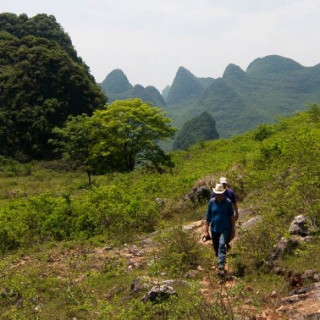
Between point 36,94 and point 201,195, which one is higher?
Result: point 36,94

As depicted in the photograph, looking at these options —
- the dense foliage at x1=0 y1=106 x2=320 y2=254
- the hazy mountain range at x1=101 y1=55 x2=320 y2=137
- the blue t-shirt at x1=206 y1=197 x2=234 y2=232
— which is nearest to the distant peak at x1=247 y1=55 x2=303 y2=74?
the hazy mountain range at x1=101 y1=55 x2=320 y2=137

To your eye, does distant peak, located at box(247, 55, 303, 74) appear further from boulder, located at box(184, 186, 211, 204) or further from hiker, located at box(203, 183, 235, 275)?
hiker, located at box(203, 183, 235, 275)

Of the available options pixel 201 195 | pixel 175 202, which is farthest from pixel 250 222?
pixel 175 202

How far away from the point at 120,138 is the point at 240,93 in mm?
131205

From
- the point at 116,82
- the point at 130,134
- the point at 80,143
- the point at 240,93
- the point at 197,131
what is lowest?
the point at 197,131

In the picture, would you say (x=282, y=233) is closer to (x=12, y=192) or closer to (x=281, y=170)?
(x=281, y=170)

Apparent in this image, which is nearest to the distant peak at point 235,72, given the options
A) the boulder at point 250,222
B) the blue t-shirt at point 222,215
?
the boulder at point 250,222

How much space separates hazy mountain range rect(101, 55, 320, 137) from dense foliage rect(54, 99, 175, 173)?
97985 mm

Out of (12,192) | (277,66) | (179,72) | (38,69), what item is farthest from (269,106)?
(12,192)

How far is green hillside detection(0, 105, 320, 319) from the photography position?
562 cm

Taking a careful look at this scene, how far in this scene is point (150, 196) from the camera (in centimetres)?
1324

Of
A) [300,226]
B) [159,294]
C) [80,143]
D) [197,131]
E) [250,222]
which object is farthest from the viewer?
[197,131]

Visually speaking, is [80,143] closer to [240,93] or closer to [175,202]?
[175,202]

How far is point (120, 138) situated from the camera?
21.5m
